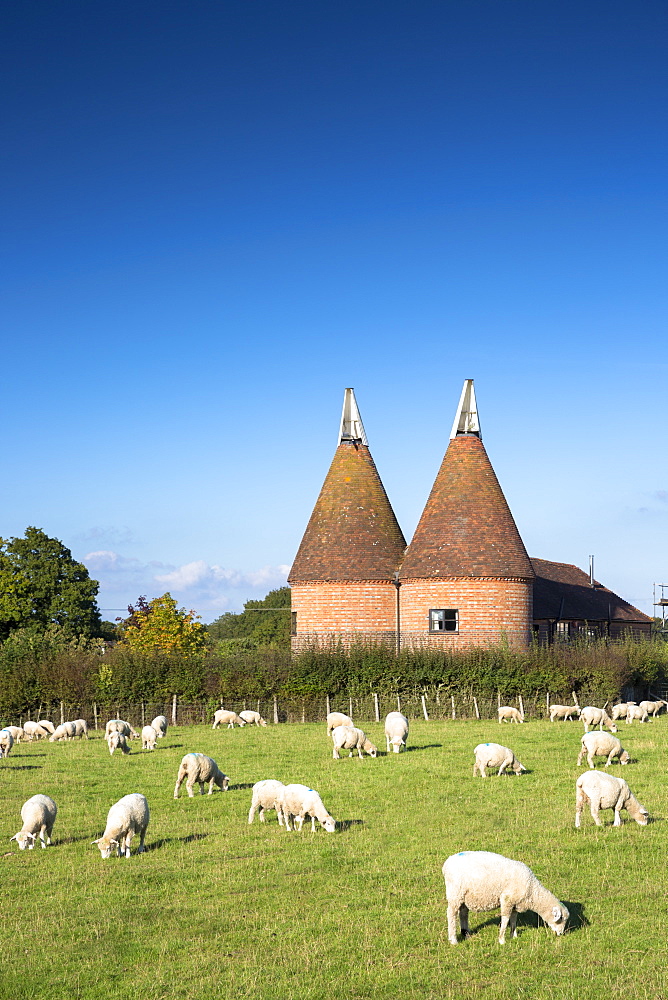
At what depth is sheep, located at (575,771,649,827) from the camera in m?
17.2

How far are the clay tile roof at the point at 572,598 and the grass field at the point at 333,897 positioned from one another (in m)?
33.9

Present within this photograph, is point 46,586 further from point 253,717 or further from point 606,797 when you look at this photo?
point 606,797

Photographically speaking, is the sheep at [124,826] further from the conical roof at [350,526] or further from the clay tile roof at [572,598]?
the clay tile roof at [572,598]

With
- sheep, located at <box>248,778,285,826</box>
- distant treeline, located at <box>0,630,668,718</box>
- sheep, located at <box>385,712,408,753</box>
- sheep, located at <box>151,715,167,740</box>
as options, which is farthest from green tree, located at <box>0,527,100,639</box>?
sheep, located at <box>248,778,285,826</box>

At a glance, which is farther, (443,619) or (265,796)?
(443,619)

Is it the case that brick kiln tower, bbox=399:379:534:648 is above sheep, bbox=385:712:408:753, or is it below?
above

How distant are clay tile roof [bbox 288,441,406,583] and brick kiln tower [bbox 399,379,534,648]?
5.53 ft

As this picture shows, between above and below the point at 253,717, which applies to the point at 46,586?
above

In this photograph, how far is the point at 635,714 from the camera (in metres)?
40.5

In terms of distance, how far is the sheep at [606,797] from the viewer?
17.2 meters

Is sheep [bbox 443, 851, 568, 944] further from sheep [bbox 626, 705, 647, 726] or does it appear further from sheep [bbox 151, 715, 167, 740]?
sheep [bbox 626, 705, 647, 726]

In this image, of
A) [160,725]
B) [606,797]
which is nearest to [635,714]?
[160,725]

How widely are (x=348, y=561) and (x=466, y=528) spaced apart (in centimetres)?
599

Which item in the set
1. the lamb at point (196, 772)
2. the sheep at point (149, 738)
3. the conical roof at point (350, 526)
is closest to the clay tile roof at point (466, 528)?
the conical roof at point (350, 526)
